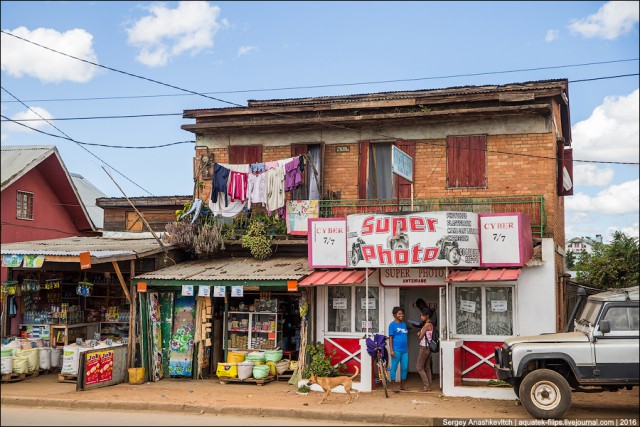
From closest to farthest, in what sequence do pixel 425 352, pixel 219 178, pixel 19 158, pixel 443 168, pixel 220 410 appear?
pixel 220 410 < pixel 425 352 < pixel 443 168 < pixel 219 178 < pixel 19 158

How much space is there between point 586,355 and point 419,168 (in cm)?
742

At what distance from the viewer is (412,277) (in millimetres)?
16812

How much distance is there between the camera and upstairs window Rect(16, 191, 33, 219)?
26.4 m

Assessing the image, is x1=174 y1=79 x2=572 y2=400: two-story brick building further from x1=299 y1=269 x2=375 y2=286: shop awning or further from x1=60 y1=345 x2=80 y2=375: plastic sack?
x1=60 y1=345 x2=80 y2=375: plastic sack

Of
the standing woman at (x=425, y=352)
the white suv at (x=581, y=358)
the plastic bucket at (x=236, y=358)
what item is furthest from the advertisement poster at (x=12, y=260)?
the white suv at (x=581, y=358)

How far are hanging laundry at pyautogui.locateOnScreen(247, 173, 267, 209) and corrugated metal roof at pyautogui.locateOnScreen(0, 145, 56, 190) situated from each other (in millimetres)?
10062

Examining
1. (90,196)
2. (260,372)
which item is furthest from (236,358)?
(90,196)

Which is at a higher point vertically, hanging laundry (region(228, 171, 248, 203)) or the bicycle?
hanging laundry (region(228, 171, 248, 203))

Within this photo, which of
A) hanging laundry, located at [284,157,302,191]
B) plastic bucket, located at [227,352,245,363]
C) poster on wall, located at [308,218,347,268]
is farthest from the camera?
hanging laundry, located at [284,157,302,191]

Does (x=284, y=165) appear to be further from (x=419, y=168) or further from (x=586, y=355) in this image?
(x=586, y=355)

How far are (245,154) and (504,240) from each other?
806 cm

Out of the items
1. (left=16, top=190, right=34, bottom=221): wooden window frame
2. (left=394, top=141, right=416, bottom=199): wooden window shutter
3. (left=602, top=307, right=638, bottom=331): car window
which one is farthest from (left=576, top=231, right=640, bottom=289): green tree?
(left=16, top=190, right=34, bottom=221): wooden window frame

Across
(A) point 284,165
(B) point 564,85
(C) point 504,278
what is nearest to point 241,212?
(A) point 284,165

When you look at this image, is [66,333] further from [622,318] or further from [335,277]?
[622,318]
